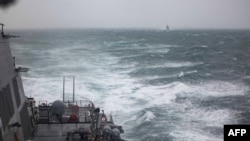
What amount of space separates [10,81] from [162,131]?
1630 cm

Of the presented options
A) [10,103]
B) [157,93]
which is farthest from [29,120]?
[157,93]

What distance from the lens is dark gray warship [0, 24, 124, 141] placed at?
510 inches

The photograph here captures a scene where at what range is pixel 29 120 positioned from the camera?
17.2 meters

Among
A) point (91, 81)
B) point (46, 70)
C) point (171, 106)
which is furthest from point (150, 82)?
point (46, 70)

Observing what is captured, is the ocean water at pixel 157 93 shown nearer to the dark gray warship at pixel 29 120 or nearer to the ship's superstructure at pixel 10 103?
the dark gray warship at pixel 29 120

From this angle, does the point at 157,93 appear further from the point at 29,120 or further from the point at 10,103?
the point at 10,103

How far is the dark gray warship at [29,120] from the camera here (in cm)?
1295

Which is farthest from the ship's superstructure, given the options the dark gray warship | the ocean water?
the ocean water

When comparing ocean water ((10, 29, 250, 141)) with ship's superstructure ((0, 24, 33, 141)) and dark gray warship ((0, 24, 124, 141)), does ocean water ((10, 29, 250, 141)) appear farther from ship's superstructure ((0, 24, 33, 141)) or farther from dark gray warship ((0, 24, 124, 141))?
ship's superstructure ((0, 24, 33, 141))

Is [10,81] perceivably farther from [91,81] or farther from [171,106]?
[91,81]

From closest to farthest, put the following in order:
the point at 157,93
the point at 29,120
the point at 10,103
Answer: the point at 10,103 < the point at 29,120 < the point at 157,93

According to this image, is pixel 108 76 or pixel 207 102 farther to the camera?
pixel 108 76

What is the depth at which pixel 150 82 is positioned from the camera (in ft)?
156

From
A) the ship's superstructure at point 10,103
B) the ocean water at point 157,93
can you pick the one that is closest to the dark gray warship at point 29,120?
the ship's superstructure at point 10,103
